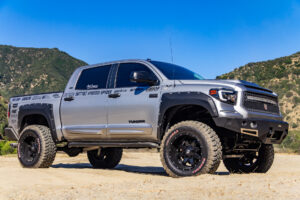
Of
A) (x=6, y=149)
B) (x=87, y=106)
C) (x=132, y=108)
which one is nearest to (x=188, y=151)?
(x=132, y=108)

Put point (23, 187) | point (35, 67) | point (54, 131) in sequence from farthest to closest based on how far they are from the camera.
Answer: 1. point (35, 67)
2. point (54, 131)
3. point (23, 187)

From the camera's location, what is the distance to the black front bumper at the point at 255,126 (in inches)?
236

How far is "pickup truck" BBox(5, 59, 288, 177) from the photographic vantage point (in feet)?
20.2

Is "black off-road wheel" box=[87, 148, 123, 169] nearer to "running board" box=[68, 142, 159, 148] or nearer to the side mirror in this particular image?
"running board" box=[68, 142, 159, 148]

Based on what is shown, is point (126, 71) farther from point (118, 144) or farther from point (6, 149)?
point (6, 149)

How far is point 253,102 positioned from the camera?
6.47m

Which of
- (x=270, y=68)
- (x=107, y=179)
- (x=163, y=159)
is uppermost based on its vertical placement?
(x=270, y=68)

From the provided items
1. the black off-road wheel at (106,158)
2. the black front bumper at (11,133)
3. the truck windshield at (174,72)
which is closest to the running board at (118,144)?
the truck windshield at (174,72)

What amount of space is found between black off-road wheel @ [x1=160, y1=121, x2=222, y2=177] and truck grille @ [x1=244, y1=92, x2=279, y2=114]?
2.54ft

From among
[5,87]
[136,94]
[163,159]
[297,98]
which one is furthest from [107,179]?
[5,87]

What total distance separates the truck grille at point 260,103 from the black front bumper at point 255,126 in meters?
0.28

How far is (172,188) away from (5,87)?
100856mm

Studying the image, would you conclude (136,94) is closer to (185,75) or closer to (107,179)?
(185,75)

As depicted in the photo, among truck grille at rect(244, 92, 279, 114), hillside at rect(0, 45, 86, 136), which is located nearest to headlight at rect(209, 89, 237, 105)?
truck grille at rect(244, 92, 279, 114)
